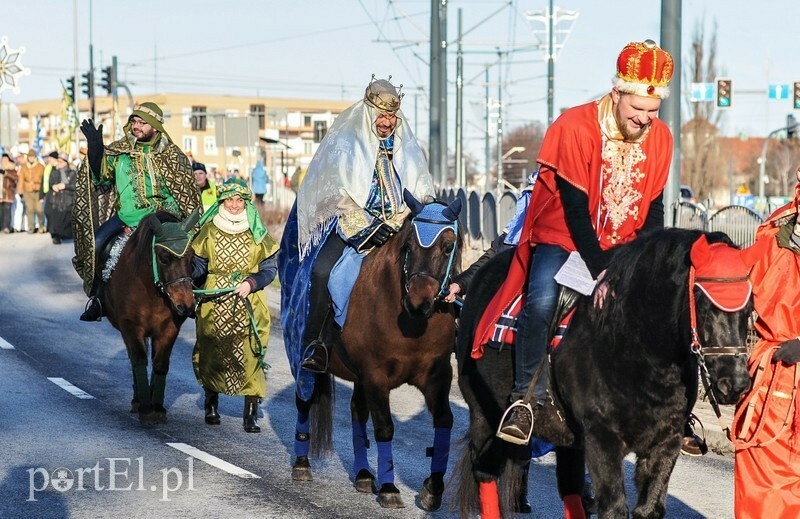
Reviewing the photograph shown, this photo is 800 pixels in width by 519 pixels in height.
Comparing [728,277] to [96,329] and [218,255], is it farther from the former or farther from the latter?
[96,329]

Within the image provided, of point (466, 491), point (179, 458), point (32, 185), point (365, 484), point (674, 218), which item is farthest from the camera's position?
point (32, 185)

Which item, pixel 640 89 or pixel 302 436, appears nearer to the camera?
pixel 640 89

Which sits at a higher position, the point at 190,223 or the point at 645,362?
the point at 190,223

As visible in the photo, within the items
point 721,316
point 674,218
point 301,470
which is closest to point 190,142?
point 674,218

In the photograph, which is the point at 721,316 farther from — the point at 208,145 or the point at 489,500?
the point at 208,145

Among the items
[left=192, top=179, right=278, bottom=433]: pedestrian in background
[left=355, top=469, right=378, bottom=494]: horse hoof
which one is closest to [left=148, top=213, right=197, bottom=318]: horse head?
[left=192, top=179, right=278, bottom=433]: pedestrian in background

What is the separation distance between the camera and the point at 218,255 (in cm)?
1062

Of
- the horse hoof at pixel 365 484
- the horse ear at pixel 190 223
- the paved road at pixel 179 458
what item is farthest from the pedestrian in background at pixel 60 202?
the horse hoof at pixel 365 484

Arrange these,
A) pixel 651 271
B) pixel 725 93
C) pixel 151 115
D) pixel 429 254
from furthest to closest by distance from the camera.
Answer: pixel 725 93, pixel 151 115, pixel 429 254, pixel 651 271

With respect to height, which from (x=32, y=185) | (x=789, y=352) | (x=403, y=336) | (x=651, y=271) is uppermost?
(x=651, y=271)

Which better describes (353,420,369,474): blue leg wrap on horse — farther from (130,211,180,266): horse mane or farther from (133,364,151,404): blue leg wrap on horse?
(130,211,180,266): horse mane

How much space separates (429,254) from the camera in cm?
774

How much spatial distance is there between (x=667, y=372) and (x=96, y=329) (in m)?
12.6

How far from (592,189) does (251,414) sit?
5024 millimetres
